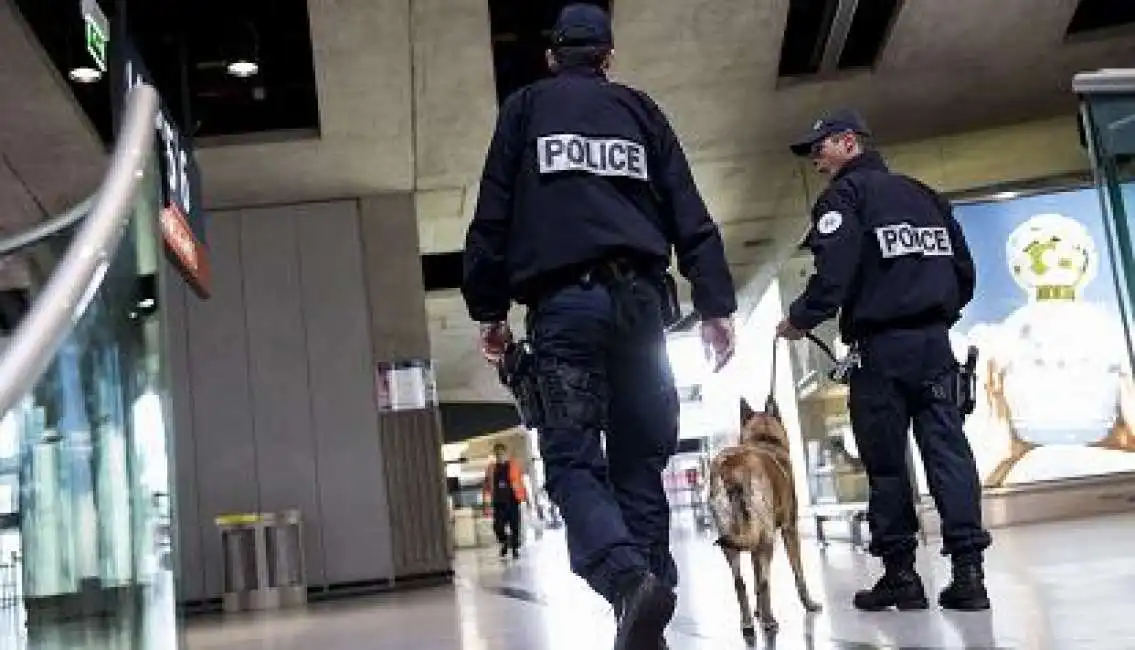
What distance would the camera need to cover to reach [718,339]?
→ 2.62 m

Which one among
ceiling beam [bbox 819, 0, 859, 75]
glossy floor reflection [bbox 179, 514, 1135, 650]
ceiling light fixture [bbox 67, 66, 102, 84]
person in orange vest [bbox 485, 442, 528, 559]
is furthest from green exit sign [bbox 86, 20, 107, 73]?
person in orange vest [bbox 485, 442, 528, 559]

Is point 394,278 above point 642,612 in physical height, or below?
above

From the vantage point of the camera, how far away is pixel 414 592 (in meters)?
9.59

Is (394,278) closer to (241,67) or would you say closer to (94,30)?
(241,67)

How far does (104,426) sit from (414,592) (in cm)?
751

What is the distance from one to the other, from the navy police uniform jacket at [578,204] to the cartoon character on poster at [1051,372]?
25.4 feet

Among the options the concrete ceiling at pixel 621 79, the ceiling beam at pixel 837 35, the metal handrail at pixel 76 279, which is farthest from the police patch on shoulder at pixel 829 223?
the ceiling beam at pixel 837 35

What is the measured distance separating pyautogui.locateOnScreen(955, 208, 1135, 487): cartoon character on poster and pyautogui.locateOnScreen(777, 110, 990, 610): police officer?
6308 mm

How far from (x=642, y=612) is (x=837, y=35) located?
7.65m

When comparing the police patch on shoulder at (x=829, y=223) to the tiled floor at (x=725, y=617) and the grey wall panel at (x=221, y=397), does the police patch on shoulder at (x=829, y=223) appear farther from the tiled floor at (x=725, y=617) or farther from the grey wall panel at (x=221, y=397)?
the grey wall panel at (x=221, y=397)

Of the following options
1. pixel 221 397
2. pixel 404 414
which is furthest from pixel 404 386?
pixel 221 397

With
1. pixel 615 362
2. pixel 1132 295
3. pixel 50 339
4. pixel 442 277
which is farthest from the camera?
pixel 442 277

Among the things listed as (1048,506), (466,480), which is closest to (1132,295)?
(1048,506)

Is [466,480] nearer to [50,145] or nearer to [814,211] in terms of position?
[50,145]
